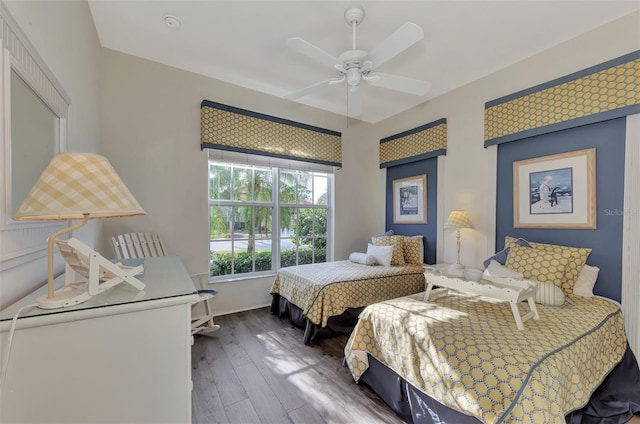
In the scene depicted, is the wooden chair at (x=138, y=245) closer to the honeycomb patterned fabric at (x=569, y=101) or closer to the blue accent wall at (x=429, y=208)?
the blue accent wall at (x=429, y=208)

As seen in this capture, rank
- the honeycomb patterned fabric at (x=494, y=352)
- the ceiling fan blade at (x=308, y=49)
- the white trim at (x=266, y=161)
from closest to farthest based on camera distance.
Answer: the honeycomb patterned fabric at (x=494, y=352) → the ceiling fan blade at (x=308, y=49) → the white trim at (x=266, y=161)

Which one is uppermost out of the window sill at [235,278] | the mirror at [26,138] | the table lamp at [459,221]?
the mirror at [26,138]

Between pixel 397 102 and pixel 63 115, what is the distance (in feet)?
11.9

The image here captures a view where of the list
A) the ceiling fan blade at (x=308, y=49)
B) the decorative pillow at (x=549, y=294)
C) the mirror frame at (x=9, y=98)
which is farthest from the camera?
the decorative pillow at (x=549, y=294)

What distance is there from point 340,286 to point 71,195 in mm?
2300

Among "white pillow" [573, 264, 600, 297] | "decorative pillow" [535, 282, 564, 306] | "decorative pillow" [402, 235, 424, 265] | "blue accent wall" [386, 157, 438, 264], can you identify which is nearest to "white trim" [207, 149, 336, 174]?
"blue accent wall" [386, 157, 438, 264]

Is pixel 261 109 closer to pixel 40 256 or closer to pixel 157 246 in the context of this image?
pixel 157 246

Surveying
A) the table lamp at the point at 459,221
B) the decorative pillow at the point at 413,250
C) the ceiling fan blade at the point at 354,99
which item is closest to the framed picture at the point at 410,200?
the decorative pillow at the point at 413,250

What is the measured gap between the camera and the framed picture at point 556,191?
2.35m

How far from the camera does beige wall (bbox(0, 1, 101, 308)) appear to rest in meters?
0.99

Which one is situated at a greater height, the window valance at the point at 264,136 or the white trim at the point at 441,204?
the window valance at the point at 264,136

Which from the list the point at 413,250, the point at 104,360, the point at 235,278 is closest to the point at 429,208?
the point at 413,250

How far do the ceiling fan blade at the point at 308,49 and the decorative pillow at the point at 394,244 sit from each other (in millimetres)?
2381

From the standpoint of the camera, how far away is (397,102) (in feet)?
12.7
